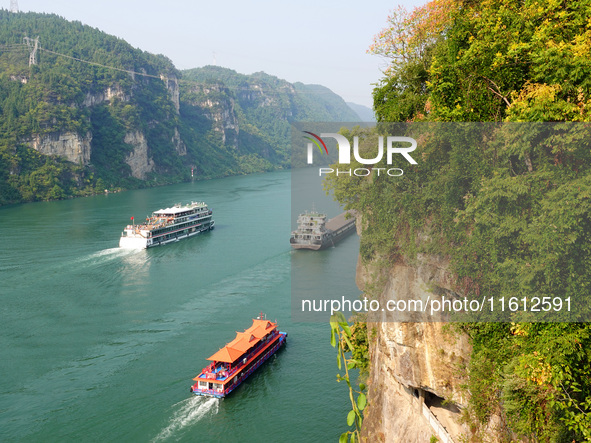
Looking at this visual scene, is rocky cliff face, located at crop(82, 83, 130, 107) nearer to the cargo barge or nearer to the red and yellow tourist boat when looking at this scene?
the cargo barge

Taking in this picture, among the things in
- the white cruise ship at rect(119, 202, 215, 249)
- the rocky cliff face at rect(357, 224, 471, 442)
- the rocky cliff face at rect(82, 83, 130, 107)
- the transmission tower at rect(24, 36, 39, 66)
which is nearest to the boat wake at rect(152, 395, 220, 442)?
the rocky cliff face at rect(357, 224, 471, 442)

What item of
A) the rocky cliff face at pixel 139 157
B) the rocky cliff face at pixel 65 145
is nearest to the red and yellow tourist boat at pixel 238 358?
the rocky cliff face at pixel 65 145

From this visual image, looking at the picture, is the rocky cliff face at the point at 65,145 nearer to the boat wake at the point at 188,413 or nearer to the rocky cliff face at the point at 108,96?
the rocky cliff face at the point at 108,96

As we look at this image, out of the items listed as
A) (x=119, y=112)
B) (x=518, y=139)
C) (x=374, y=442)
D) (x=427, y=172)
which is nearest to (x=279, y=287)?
(x=374, y=442)

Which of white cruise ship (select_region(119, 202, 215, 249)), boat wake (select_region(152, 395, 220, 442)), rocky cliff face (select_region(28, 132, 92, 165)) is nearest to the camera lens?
boat wake (select_region(152, 395, 220, 442))

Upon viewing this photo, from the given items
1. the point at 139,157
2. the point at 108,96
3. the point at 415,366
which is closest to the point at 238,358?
the point at 415,366

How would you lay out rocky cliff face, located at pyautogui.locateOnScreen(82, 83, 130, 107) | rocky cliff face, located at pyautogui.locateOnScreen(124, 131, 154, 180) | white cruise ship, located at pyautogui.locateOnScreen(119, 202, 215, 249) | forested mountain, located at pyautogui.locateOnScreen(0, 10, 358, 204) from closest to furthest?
white cruise ship, located at pyautogui.locateOnScreen(119, 202, 215, 249)
forested mountain, located at pyautogui.locateOnScreen(0, 10, 358, 204)
rocky cliff face, located at pyautogui.locateOnScreen(124, 131, 154, 180)
rocky cliff face, located at pyautogui.locateOnScreen(82, 83, 130, 107)
